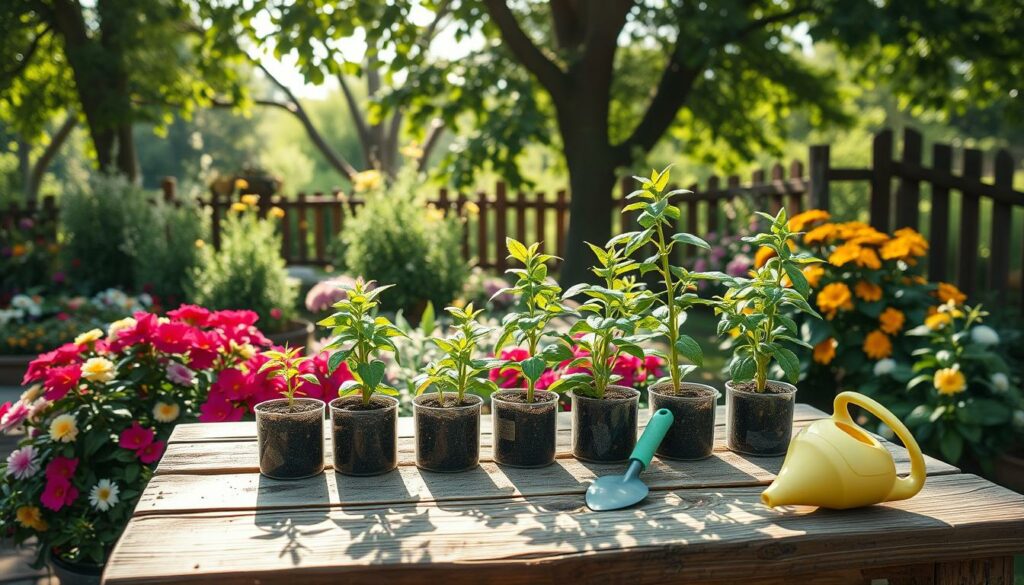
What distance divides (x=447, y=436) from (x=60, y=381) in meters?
1.28

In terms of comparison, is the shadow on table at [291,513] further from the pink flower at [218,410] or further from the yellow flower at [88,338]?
the yellow flower at [88,338]

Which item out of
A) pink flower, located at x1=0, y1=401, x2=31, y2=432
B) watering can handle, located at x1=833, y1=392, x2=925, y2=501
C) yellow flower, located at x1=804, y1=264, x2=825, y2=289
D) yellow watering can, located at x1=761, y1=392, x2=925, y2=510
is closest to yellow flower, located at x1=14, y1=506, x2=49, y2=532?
pink flower, located at x1=0, y1=401, x2=31, y2=432

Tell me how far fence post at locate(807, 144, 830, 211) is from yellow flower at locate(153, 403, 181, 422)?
12.8 ft

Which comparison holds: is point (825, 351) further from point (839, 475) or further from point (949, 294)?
point (839, 475)

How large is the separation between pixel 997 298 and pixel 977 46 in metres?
3.30

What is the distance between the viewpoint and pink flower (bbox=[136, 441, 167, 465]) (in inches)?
91.5

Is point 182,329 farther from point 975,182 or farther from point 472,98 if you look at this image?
point 472,98

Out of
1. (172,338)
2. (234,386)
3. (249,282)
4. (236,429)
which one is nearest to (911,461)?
(236,429)

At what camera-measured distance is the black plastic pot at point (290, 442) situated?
151cm

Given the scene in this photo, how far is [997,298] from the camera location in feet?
15.6

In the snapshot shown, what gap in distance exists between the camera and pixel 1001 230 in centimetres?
469

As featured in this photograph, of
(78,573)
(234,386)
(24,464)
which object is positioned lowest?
(78,573)

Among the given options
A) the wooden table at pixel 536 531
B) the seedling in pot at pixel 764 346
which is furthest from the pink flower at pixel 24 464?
the seedling in pot at pixel 764 346

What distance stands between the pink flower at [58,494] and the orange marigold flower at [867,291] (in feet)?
10.3
